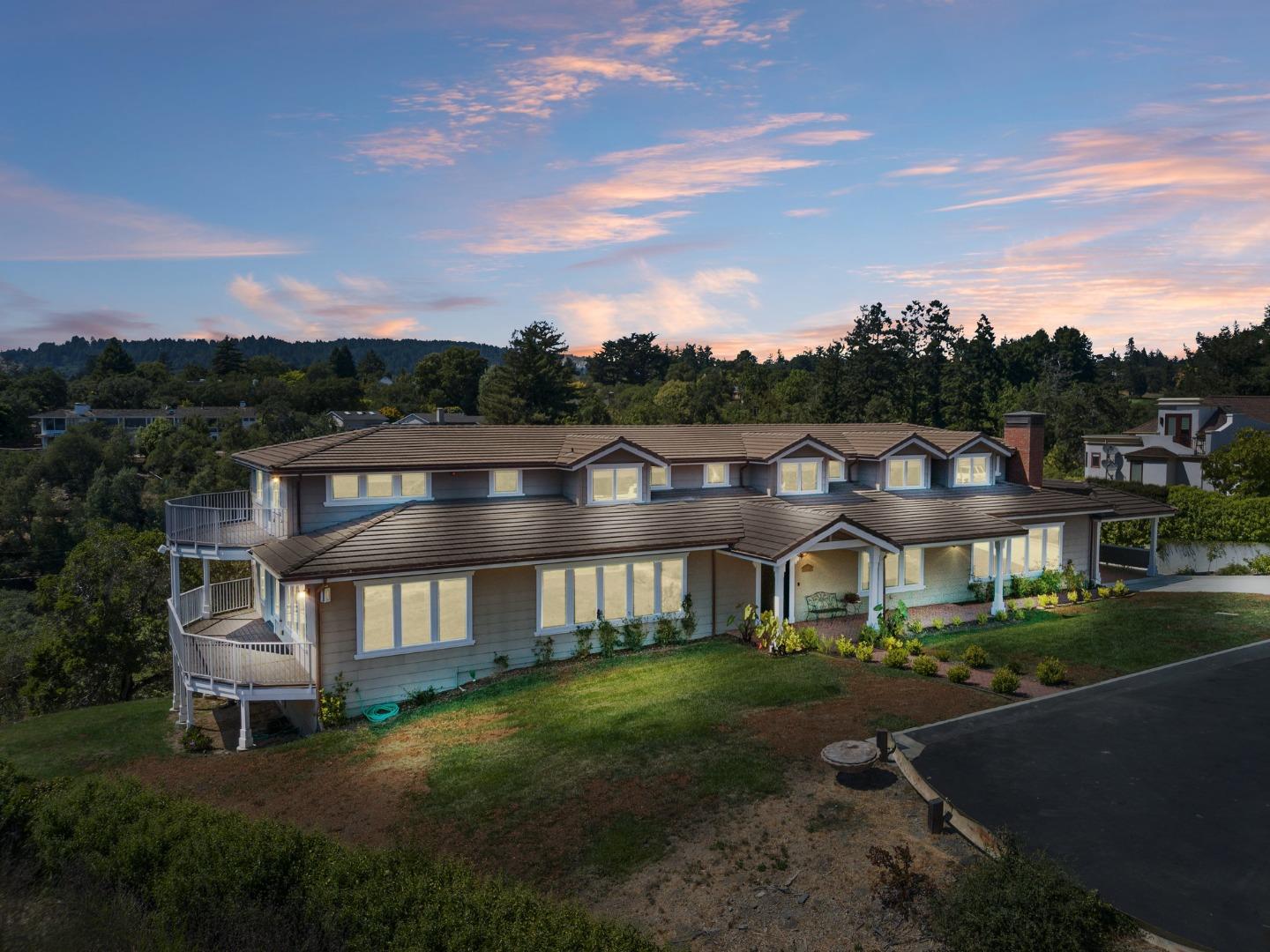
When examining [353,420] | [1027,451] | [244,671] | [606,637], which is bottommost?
[606,637]

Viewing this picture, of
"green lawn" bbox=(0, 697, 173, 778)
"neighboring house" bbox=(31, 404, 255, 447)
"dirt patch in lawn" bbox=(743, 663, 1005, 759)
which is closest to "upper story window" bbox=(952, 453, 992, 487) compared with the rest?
"dirt patch in lawn" bbox=(743, 663, 1005, 759)

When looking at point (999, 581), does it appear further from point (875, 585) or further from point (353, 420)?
point (353, 420)

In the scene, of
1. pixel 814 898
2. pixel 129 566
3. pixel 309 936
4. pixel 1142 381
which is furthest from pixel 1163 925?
pixel 1142 381

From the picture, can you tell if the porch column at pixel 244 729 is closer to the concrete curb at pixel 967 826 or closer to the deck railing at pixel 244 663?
the deck railing at pixel 244 663

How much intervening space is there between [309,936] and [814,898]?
6.17m

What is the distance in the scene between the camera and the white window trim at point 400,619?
19.0 m

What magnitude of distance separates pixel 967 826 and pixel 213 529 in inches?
863

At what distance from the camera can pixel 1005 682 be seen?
18.0 m

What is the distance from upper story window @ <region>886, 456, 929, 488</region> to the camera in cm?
3031

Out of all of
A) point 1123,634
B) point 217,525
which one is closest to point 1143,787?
point 1123,634

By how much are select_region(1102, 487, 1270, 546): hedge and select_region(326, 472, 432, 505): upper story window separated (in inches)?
1261

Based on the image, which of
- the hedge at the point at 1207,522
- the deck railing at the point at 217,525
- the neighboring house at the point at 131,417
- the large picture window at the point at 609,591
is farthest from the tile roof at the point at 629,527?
the neighboring house at the point at 131,417

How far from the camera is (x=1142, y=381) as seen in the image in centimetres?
15238

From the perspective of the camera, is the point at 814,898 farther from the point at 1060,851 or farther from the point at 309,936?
the point at 309,936
